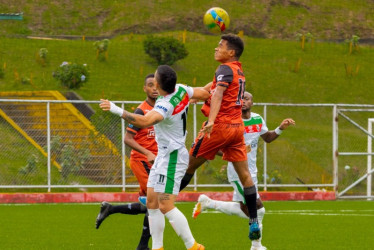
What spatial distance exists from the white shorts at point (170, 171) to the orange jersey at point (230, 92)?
1037mm

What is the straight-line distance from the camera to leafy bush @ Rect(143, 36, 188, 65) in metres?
44.9

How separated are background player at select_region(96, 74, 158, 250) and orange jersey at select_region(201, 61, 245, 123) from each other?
958mm

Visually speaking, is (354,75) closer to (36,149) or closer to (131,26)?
(131,26)

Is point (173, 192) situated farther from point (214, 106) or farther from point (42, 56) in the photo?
point (42, 56)

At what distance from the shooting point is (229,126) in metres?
9.47

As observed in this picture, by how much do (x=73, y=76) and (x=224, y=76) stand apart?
98.5 feet

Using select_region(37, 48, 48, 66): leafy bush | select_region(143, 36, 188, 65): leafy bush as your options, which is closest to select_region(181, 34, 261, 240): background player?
select_region(143, 36, 188, 65): leafy bush

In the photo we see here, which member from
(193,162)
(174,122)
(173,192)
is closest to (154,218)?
(173,192)

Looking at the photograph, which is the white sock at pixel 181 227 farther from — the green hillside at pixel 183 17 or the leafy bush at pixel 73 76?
the green hillside at pixel 183 17

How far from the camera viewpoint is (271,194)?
20406 millimetres

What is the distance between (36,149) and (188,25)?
38.4 metres

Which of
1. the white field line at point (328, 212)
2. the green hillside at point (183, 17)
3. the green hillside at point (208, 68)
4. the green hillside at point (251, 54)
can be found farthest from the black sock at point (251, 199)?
the green hillside at point (183, 17)

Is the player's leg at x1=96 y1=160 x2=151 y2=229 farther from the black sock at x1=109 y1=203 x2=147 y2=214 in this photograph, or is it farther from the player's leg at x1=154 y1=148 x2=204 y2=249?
the player's leg at x1=154 y1=148 x2=204 y2=249

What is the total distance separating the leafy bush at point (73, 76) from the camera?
38688 millimetres
